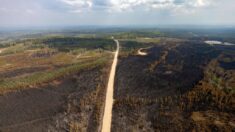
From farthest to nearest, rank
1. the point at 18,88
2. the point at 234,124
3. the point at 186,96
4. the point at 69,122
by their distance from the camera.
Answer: the point at 18,88, the point at 186,96, the point at 69,122, the point at 234,124

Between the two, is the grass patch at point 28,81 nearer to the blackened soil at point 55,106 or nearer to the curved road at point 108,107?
the blackened soil at point 55,106

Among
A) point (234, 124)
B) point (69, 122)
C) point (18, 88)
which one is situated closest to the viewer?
point (234, 124)

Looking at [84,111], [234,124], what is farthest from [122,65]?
[234,124]

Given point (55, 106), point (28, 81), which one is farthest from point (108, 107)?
point (28, 81)

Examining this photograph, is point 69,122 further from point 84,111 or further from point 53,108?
point 53,108

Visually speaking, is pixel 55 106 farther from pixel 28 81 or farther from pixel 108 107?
pixel 28 81

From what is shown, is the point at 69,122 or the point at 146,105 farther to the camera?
the point at 146,105

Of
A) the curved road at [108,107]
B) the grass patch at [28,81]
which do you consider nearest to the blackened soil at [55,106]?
the curved road at [108,107]

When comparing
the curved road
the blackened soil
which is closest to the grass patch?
the blackened soil

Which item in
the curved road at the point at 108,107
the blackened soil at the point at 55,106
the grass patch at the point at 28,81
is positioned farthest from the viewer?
the grass patch at the point at 28,81

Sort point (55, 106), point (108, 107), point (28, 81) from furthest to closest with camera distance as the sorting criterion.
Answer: point (28, 81) < point (55, 106) < point (108, 107)

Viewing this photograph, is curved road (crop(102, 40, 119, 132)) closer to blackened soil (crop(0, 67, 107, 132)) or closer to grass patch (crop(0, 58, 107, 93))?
blackened soil (crop(0, 67, 107, 132))
